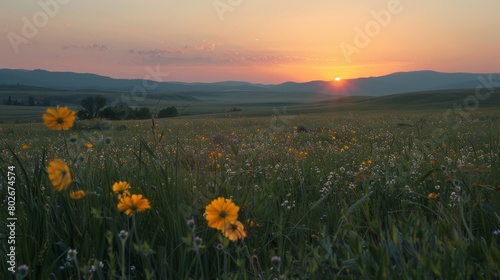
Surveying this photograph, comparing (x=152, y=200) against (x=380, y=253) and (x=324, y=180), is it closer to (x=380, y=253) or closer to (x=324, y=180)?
(x=380, y=253)

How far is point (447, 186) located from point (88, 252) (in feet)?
9.78

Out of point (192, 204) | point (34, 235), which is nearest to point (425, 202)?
point (192, 204)

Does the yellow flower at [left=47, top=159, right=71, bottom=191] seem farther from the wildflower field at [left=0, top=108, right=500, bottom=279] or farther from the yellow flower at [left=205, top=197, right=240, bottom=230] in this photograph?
the yellow flower at [left=205, top=197, right=240, bottom=230]

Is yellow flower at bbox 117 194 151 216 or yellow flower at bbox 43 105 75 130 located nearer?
yellow flower at bbox 117 194 151 216

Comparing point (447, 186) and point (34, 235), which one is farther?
point (447, 186)

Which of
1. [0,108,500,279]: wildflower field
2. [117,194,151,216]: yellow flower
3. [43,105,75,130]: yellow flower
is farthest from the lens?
[43,105,75,130]: yellow flower

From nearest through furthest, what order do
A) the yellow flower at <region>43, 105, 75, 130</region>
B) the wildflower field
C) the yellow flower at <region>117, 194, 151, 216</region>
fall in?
the wildflower field < the yellow flower at <region>117, 194, 151, 216</region> < the yellow flower at <region>43, 105, 75, 130</region>

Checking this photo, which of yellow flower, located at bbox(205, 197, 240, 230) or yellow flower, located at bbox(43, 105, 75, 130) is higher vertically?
yellow flower, located at bbox(43, 105, 75, 130)

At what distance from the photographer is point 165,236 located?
8.52 ft

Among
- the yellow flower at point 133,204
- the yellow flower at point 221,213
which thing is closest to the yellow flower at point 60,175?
the yellow flower at point 133,204

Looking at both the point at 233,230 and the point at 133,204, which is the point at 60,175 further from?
the point at 233,230

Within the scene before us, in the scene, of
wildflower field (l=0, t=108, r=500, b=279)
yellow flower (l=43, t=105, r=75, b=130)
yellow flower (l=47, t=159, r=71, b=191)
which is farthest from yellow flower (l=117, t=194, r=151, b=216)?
yellow flower (l=43, t=105, r=75, b=130)

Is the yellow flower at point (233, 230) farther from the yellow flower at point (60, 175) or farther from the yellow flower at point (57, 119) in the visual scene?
the yellow flower at point (57, 119)

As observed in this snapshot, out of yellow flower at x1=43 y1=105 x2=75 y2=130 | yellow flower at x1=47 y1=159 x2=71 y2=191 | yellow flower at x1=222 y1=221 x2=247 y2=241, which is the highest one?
yellow flower at x1=43 y1=105 x2=75 y2=130
